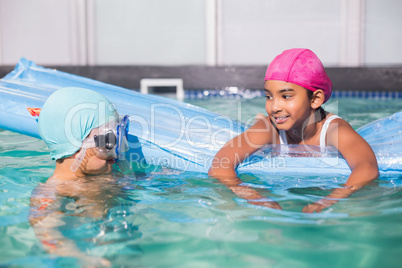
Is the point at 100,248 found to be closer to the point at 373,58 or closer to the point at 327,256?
the point at 327,256

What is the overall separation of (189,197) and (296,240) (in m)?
0.76

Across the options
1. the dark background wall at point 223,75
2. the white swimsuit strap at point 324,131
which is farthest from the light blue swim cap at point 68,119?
the dark background wall at point 223,75

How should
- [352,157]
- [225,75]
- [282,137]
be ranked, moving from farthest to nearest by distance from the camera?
[225,75]
[282,137]
[352,157]

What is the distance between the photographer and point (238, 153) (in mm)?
3051

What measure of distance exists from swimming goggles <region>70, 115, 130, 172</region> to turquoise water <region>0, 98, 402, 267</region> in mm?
171

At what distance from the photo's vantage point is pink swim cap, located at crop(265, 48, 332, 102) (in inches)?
112

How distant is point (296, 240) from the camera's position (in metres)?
2.08

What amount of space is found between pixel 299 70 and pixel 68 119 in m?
1.33

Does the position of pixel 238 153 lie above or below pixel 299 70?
below

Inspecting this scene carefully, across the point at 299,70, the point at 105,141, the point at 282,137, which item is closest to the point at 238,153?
the point at 282,137

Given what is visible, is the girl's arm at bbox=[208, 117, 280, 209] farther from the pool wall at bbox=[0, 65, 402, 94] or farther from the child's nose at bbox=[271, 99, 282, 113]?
the pool wall at bbox=[0, 65, 402, 94]

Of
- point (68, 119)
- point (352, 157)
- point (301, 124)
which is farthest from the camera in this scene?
point (301, 124)

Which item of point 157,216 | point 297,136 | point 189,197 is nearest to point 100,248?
point 157,216

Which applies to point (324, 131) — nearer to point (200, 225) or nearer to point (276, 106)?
point (276, 106)
